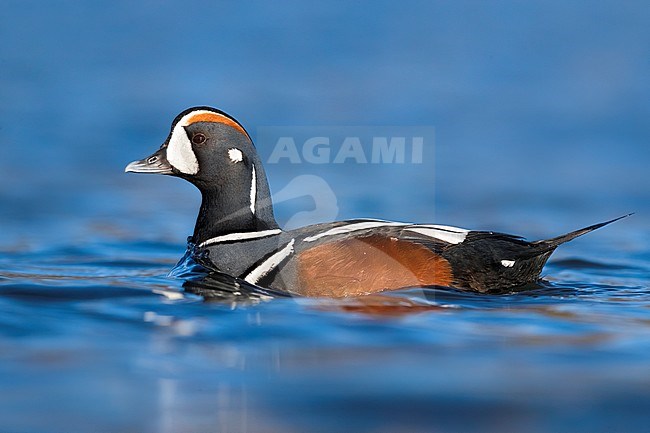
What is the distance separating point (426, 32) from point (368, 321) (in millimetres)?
11765

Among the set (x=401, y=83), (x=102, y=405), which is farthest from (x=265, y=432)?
(x=401, y=83)

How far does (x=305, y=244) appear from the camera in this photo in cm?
805

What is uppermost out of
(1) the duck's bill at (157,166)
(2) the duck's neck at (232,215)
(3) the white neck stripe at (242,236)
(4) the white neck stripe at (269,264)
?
(1) the duck's bill at (157,166)

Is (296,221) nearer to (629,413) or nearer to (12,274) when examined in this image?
(12,274)

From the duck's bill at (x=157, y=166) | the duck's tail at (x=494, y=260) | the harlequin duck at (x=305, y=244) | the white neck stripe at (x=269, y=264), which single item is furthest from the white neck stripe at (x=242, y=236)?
the duck's tail at (x=494, y=260)

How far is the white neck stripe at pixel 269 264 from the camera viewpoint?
807 cm

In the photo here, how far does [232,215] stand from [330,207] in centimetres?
292

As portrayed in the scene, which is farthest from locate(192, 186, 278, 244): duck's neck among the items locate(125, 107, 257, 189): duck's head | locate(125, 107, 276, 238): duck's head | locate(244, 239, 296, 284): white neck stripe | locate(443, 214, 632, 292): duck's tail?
locate(443, 214, 632, 292): duck's tail

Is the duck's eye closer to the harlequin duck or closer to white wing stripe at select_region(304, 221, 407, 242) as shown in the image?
the harlequin duck

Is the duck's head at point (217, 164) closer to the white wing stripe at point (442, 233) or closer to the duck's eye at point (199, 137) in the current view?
the duck's eye at point (199, 137)

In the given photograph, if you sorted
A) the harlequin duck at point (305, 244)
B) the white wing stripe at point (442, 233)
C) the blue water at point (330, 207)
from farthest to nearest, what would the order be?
the white wing stripe at point (442, 233) → the harlequin duck at point (305, 244) → the blue water at point (330, 207)

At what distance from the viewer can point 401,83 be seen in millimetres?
16562

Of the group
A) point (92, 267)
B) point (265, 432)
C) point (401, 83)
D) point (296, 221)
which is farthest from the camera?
point (401, 83)

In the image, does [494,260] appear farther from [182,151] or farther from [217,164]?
[182,151]
